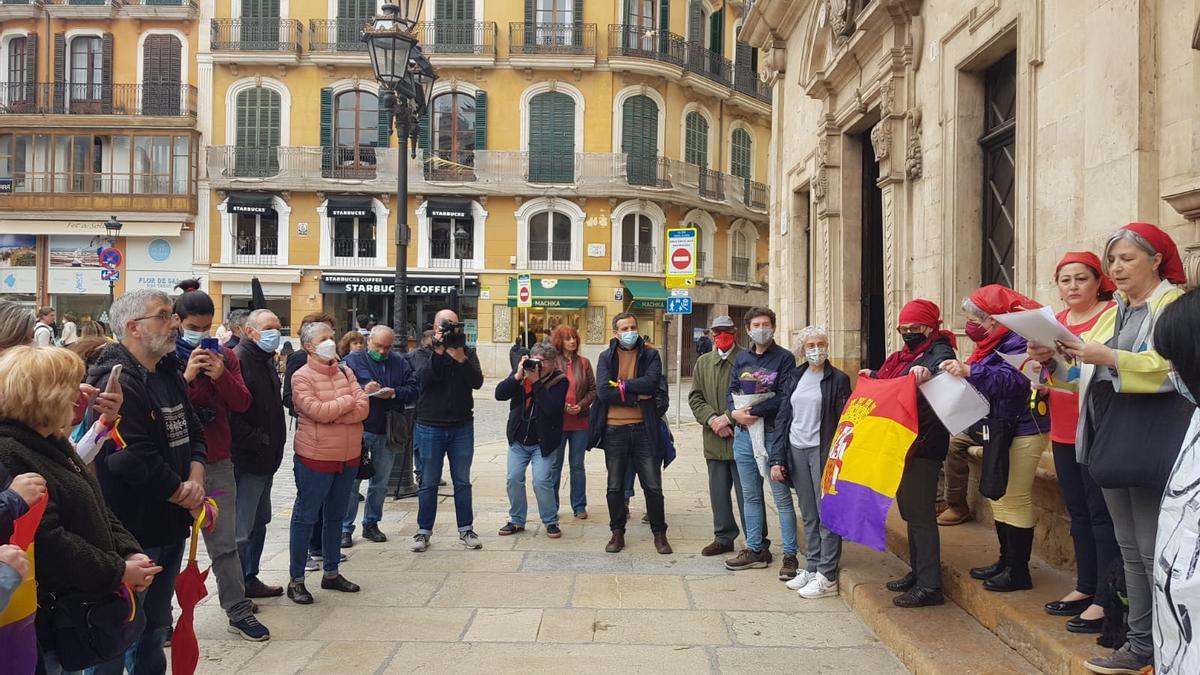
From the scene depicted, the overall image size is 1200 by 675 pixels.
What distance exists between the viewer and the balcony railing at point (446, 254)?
3142cm

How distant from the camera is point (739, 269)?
116ft

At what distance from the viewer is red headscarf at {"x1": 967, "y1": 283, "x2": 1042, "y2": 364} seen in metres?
4.64

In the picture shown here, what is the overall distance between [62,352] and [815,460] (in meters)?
4.63

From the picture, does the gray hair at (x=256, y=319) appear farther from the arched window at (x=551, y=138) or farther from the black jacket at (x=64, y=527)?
the arched window at (x=551, y=138)

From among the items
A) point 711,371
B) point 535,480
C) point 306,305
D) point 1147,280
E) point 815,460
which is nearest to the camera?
point 1147,280

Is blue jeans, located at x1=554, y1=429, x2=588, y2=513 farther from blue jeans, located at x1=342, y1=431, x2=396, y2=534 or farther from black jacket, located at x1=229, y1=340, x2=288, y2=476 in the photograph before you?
black jacket, located at x1=229, y1=340, x2=288, y2=476

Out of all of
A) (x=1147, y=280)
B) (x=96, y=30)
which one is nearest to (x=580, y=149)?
(x=96, y=30)

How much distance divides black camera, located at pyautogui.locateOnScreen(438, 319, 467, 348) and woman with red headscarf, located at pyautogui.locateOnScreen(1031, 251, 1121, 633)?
14.8 feet

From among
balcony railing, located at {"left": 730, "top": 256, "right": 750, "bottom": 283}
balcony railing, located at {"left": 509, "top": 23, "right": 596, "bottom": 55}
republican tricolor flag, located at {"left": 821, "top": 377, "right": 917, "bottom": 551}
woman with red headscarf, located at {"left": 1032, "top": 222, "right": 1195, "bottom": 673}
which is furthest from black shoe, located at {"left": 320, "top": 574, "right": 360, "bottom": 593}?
balcony railing, located at {"left": 730, "top": 256, "right": 750, "bottom": 283}

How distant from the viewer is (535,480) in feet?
25.2

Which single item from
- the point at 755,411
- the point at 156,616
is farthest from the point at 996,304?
the point at 156,616

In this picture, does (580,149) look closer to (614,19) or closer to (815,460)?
(614,19)

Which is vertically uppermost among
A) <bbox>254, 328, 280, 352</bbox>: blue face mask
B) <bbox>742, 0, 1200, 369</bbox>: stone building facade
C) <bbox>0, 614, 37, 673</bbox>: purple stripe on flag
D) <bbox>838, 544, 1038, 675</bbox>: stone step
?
<bbox>742, 0, 1200, 369</bbox>: stone building facade

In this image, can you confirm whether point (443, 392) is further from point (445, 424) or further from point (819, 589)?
point (819, 589)
